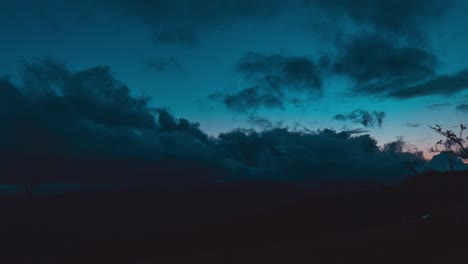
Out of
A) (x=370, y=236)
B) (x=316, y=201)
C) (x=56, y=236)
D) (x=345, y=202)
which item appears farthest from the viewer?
(x=316, y=201)

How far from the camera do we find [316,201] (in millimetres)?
49719

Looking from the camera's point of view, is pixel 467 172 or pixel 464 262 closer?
pixel 464 262

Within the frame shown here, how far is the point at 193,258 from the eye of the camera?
1382cm

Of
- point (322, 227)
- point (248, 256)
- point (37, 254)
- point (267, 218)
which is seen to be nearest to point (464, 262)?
point (248, 256)

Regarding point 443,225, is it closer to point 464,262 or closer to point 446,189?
point 464,262

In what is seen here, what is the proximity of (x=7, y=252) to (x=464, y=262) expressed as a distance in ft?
110

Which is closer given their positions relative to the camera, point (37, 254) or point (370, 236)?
point (370, 236)

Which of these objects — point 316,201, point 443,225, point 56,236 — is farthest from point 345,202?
point 56,236

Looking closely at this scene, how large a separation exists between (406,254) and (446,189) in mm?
27461

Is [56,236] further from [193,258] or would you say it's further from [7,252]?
[193,258]

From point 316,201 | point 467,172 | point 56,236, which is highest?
point 467,172

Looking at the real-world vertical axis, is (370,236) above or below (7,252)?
above

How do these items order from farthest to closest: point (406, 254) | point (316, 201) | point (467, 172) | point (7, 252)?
point (316, 201) → point (467, 172) → point (7, 252) → point (406, 254)

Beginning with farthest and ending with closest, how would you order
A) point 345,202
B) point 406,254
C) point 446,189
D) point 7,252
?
point 345,202 → point 446,189 → point 7,252 → point 406,254
